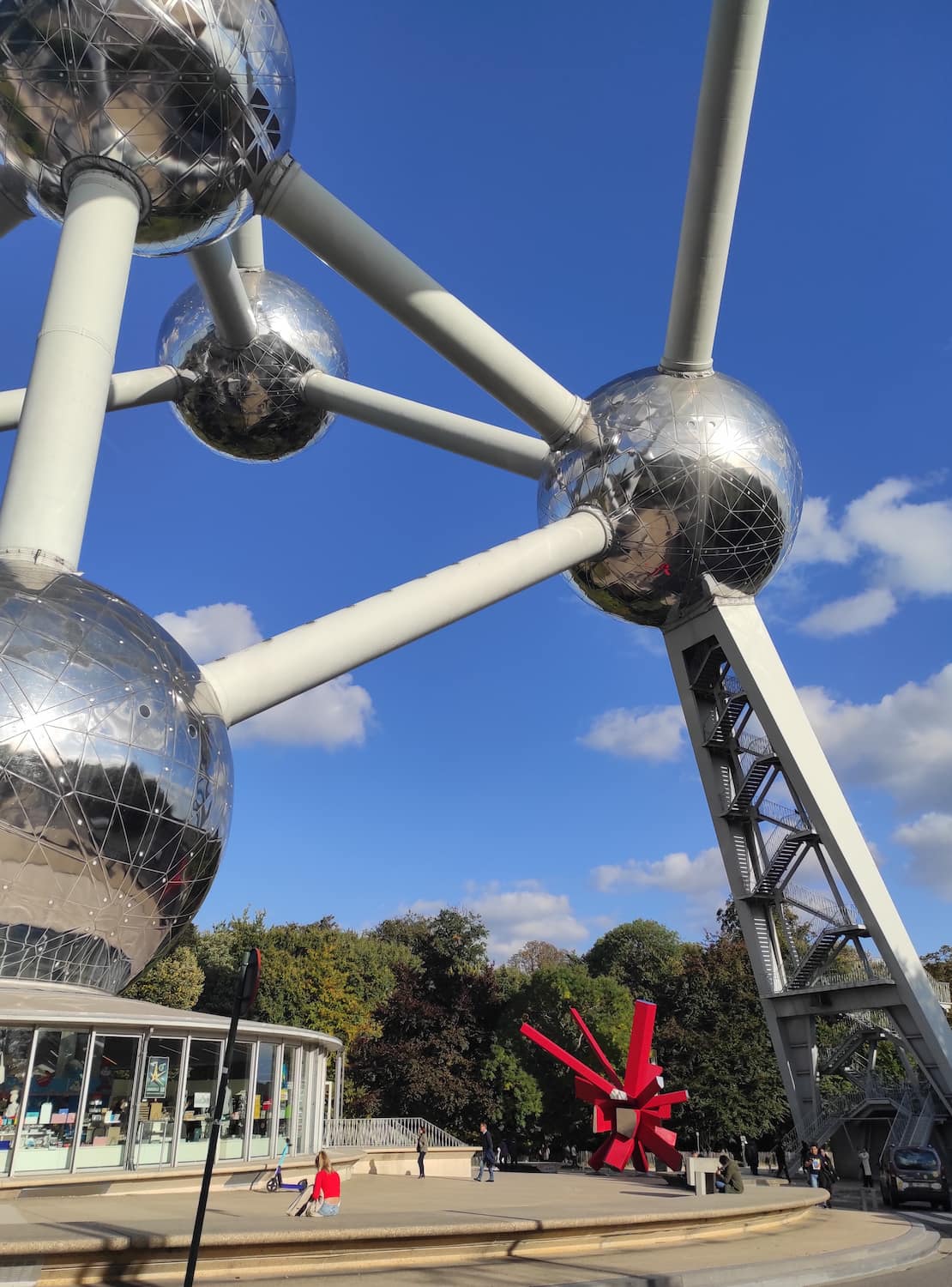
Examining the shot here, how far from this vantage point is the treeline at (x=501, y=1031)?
91.1 feet

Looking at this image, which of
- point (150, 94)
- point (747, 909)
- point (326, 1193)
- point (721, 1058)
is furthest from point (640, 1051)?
point (150, 94)

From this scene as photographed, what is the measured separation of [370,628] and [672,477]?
561 centimetres

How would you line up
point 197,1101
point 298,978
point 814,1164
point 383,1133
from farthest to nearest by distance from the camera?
point 298,978 < point 383,1133 < point 814,1164 < point 197,1101

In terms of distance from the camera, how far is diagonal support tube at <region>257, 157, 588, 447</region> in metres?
9.62

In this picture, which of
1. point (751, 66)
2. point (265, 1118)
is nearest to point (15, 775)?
point (751, 66)

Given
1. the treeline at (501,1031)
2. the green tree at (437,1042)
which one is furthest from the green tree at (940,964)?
the green tree at (437,1042)

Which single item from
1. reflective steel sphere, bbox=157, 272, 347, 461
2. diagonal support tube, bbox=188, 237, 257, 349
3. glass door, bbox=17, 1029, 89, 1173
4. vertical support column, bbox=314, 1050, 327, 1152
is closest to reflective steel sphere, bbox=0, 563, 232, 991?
diagonal support tube, bbox=188, 237, 257, 349

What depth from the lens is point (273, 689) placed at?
27.1 feet

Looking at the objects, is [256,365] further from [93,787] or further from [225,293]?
[93,787]

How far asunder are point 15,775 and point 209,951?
136ft

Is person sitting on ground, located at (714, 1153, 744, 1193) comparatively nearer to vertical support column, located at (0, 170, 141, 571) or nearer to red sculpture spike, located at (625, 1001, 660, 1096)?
red sculpture spike, located at (625, 1001, 660, 1096)

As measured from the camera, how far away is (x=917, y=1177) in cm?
1620

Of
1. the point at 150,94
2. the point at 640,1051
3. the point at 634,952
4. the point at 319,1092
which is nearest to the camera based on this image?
the point at 150,94

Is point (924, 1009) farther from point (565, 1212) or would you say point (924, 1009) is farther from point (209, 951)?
point (209, 951)
